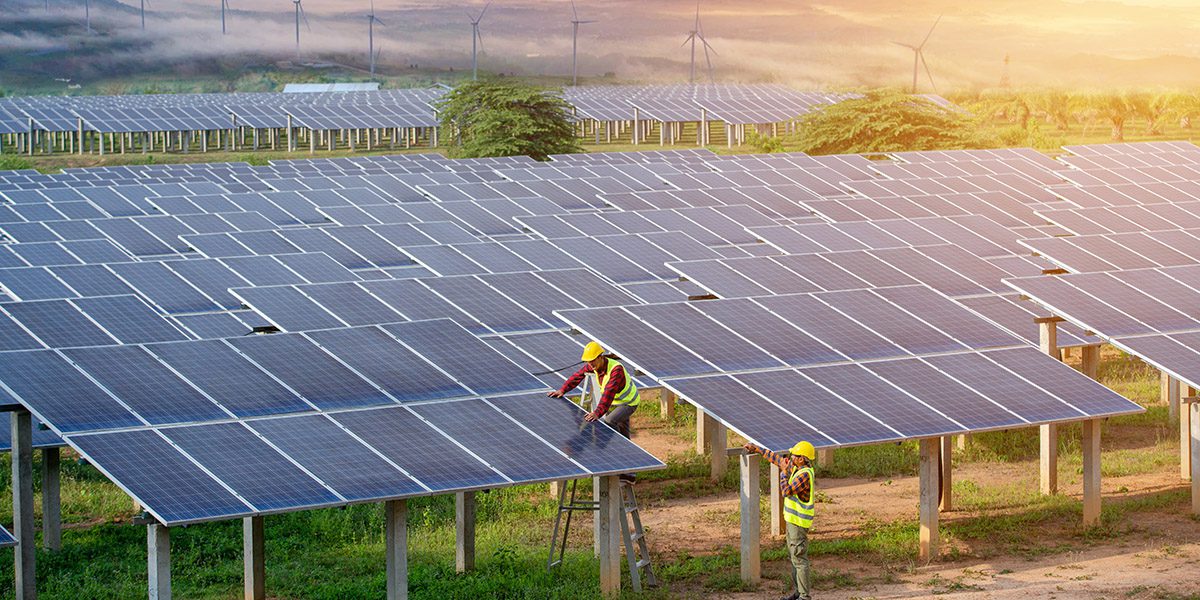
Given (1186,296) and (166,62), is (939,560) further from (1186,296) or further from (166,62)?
(166,62)

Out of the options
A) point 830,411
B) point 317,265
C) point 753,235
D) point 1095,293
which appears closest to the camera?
point 830,411

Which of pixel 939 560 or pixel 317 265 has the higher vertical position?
pixel 317 265

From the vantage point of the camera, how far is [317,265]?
98.9 ft

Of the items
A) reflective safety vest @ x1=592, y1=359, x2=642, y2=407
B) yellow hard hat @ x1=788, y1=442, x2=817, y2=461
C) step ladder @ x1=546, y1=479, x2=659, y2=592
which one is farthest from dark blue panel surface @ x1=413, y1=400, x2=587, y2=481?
yellow hard hat @ x1=788, y1=442, x2=817, y2=461

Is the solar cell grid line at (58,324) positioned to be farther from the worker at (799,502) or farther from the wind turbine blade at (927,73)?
the wind turbine blade at (927,73)

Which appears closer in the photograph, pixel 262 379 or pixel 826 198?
pixel 262 379

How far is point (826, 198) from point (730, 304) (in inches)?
815

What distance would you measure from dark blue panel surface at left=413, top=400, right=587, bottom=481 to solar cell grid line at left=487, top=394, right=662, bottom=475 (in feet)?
0.54

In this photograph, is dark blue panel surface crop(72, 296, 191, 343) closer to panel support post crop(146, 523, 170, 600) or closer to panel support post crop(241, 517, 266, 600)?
panel support post crop(241, 517, 266, 600)

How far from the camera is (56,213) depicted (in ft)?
128

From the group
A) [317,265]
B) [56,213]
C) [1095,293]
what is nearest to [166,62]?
[56,213]

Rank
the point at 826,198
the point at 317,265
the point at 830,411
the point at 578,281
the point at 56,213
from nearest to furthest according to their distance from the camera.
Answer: the point at 830,411
the point at 578,281
the point at 317,265
the point at 56,213
the point at 826,198

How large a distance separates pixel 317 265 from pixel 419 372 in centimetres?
1180

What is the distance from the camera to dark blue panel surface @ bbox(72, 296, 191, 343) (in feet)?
72.8
